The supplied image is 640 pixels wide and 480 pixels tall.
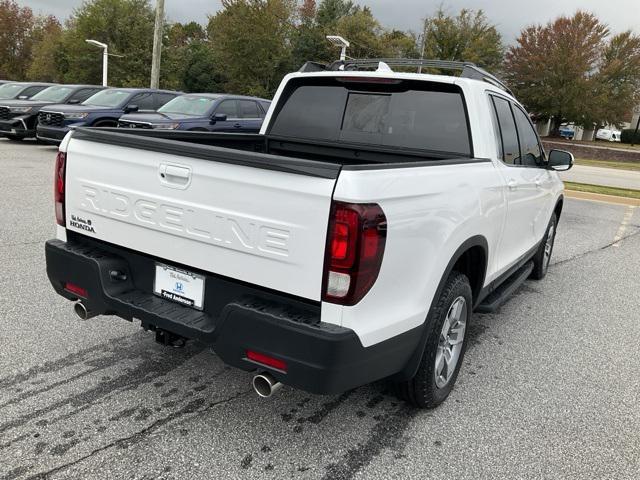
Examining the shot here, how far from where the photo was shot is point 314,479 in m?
2.54

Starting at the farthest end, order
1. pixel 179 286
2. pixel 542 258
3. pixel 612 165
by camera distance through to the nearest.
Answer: pixel 612 165, pixel 542 258, pixel 179 286

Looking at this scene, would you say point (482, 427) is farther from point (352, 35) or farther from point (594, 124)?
point (594, 124)

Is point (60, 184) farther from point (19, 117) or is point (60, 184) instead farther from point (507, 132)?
point (19, 117)

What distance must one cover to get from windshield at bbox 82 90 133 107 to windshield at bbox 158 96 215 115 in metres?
1.85

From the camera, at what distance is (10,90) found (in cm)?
1880

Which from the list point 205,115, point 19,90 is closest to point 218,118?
point 205,115

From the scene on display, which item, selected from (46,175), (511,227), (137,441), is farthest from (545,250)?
(46,175)

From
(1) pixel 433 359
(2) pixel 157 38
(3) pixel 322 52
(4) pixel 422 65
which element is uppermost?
(3) pixel 322 52

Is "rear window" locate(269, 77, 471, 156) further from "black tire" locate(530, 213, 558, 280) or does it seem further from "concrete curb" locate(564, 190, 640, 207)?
"concrete curb" locate(564, 190, 640, 207)

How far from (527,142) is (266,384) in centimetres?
346

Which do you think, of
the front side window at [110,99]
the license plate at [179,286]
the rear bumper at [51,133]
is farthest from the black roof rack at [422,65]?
the front side window at [110,99]

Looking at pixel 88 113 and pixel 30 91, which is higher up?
pixel 30 91

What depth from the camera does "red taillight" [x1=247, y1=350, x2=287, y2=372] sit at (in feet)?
7.80

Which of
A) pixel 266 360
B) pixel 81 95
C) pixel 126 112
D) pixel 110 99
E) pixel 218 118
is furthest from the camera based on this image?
pixel 81 95
